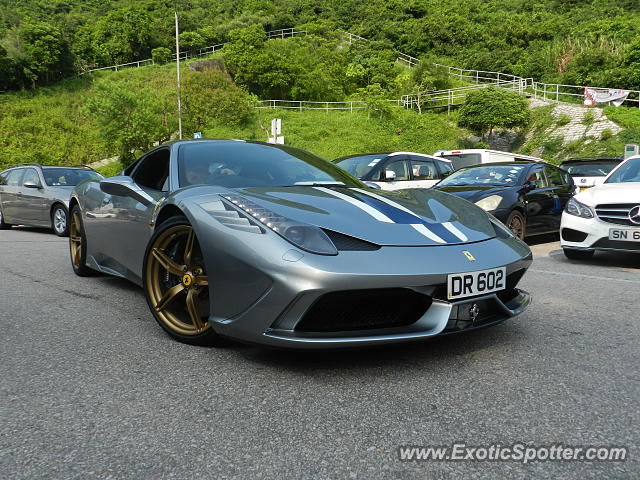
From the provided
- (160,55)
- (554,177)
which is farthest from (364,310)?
(160,55)

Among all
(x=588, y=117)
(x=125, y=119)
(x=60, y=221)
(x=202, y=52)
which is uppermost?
(x=202, y=52)

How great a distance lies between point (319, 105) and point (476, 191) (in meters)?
39.1

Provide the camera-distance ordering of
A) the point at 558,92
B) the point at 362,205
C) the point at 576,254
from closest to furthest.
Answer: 1. the point at 362,205
2. the point at 576,254
3. the point at 558,92

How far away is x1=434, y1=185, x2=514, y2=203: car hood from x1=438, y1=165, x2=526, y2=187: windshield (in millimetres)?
270

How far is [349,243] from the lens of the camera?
7.72ft

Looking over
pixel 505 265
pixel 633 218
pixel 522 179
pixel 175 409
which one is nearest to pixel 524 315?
pixel 505 265

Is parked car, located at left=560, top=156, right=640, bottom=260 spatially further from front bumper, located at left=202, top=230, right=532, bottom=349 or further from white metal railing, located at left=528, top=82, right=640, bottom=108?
white metal railing, located at left=528, top=82, right=640, bottom=108

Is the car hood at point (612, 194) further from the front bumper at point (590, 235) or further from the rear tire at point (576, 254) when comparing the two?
the rear tire at point (576, 254)

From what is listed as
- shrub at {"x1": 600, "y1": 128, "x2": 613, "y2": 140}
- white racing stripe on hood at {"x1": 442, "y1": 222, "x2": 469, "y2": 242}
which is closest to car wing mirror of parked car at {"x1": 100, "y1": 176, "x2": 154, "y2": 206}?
white racing stripe on hood at {"x1": 442, "y1": 222, "x2": 469, "y2": 242}

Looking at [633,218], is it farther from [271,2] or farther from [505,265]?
[271,2]

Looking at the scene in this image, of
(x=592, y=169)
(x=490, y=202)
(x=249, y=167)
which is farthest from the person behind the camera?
(x=592, y=169)

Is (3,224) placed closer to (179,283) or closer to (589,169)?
(179,283)

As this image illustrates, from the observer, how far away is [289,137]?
34.8 m

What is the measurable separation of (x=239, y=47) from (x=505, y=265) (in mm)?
54831
